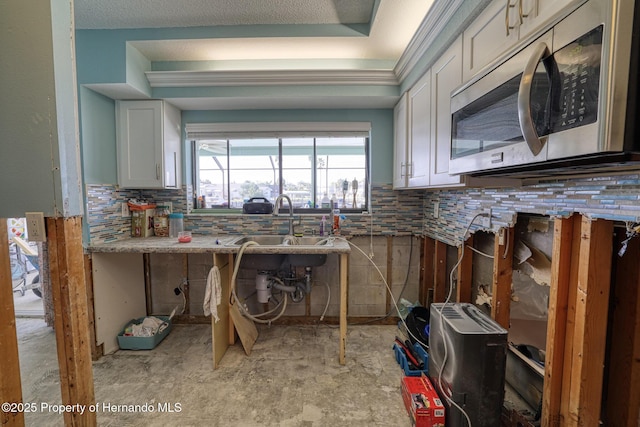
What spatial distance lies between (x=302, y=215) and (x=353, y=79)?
1288mm

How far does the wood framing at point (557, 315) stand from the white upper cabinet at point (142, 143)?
8.96 feet

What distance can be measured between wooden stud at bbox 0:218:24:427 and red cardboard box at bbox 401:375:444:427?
1888mm

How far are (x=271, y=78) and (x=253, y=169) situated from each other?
898 mm

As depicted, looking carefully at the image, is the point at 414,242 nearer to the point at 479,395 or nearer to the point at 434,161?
the point at 434,161

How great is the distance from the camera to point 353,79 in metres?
2.25

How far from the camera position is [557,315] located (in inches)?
46.6

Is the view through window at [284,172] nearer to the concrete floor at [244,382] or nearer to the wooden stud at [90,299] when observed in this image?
the wooden stud at [90,299]

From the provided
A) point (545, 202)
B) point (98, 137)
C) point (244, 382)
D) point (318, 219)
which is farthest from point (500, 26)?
point (98, 137)

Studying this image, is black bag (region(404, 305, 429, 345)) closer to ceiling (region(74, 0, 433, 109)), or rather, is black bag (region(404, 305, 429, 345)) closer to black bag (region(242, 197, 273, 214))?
black bag (region(242, 197, 273, 214))

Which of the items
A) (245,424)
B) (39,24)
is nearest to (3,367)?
(245,424)

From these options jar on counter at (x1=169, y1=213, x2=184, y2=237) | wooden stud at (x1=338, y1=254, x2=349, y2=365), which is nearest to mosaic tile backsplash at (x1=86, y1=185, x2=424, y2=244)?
jar on counter at (x1=169, y1=213, x2=184, y2=237)

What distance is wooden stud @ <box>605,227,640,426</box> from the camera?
3.56 feet

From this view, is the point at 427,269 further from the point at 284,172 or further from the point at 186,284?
the point at 186,284

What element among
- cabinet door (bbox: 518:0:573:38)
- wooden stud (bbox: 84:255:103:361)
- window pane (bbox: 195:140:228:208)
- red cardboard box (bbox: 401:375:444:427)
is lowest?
red cardboard box (bbox: 401:375:444:427)
